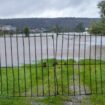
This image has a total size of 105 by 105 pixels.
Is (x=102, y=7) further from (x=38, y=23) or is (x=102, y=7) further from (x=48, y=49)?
(x=38, y=23)

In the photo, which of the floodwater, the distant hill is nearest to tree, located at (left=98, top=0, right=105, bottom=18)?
the floodwater

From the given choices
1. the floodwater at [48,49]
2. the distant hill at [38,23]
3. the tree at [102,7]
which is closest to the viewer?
the distant hill at [38,23]

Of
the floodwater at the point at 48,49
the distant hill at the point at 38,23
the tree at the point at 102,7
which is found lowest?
the floodwater at the point at 48,49

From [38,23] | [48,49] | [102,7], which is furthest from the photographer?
[102,7]

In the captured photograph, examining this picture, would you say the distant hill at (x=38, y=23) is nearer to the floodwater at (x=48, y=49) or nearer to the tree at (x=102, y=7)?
the floodwater at (x=48, y=49)

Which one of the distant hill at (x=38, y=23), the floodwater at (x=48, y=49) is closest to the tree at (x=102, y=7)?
the floodwater at (x=48, y=49)

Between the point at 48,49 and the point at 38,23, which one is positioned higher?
the point at 38,23

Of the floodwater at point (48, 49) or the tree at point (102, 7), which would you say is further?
the tree at point (102, 7)

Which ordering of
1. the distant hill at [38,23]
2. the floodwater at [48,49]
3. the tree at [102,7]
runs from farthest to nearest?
the tree at [102,7]
the floodwater at [48,49]
the distant hill at [38,23]

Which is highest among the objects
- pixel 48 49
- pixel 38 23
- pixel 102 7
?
pixel 102 7

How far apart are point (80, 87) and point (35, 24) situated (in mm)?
2357

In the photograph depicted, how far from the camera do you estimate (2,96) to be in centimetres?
839

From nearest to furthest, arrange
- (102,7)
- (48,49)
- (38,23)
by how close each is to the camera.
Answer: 1. (38,23)
2. (48,49)
3. (102,7)

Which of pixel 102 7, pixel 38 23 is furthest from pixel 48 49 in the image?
pixel 102 7
